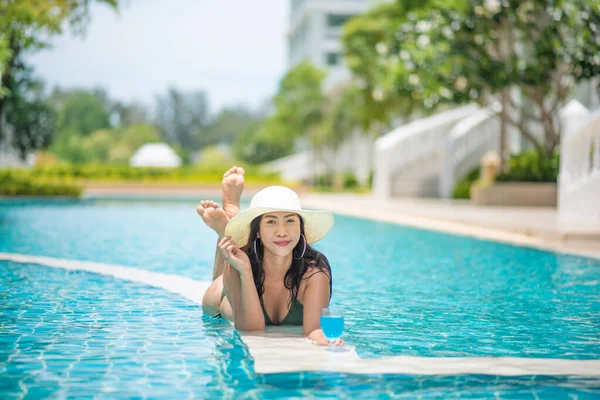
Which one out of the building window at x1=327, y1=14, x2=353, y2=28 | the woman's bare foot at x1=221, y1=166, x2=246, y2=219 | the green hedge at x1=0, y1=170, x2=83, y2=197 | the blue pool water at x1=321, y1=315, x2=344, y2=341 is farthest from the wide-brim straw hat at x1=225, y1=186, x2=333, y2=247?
the building window at x1=327, y1=14, x2=353, y2=28

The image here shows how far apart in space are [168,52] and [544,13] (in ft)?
390

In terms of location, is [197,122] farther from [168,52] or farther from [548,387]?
[548,387]

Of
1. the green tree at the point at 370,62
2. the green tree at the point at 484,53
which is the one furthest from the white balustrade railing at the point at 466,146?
the green tree at the point at 370,62

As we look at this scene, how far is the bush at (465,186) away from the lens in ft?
93.9

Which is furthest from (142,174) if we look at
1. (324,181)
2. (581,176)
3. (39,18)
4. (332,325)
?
(332,325)

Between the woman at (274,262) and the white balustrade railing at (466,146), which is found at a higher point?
the white balustrade railing at (466,146)

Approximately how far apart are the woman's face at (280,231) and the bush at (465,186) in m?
23.5

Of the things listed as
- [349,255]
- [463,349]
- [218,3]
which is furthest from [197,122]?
[463,349]

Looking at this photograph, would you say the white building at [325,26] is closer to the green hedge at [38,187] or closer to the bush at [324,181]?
the bush at [324,181]

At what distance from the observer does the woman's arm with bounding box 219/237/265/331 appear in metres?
5.61

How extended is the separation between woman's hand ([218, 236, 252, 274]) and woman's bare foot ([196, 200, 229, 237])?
21.5 inches

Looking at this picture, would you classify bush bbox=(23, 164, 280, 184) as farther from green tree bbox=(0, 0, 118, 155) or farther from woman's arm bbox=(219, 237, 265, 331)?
woman's arm bbox=(219, 237, 265, 331)

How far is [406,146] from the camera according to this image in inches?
1212

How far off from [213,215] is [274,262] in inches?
23.8
